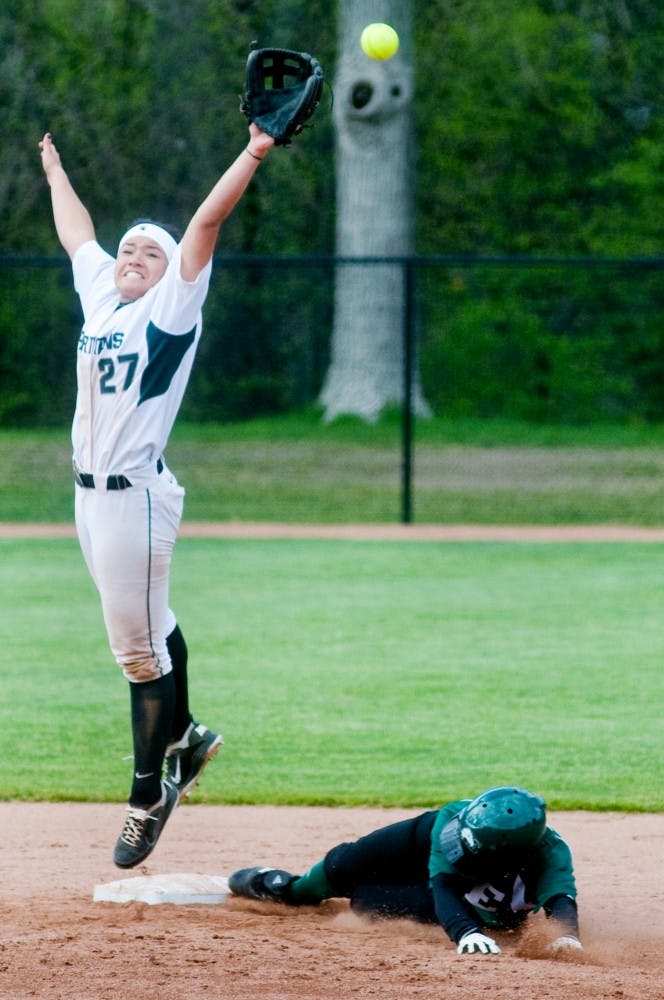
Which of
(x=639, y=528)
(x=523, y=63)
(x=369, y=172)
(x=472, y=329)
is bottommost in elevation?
(x=639, y=528)

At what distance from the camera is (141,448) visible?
4.86 m

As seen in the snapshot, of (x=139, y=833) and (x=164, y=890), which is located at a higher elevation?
(x=139, y=833)

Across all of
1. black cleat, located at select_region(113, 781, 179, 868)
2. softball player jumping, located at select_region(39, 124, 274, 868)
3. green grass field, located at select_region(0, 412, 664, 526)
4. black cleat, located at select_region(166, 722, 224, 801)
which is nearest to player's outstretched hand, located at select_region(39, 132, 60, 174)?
softball player jumping, located at select_region(39, 124, 274, 868)

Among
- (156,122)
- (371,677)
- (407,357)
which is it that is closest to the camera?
(371,677)

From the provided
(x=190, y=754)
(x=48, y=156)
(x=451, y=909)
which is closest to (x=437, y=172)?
(x=48, y=156)

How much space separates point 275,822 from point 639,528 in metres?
10.3

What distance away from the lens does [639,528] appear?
616 inches

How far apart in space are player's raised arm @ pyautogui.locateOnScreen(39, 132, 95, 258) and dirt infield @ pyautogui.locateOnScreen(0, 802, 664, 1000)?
224cm

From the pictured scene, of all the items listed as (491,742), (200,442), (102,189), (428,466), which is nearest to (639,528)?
(428,466)

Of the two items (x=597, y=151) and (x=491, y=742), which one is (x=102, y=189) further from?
(x=491, y=742)

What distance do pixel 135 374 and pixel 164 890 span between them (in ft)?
5.59

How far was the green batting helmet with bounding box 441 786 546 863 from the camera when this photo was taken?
4363 mm

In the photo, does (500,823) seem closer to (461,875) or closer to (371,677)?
(461,875)

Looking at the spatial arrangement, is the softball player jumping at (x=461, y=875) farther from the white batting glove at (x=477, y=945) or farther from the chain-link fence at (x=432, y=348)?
the chain-link fence at (x=432, y=348)
